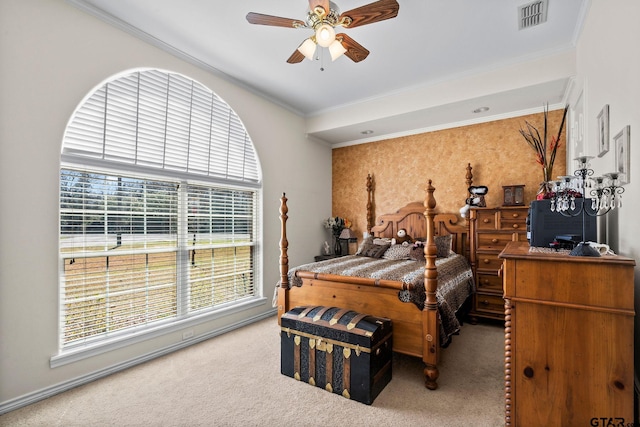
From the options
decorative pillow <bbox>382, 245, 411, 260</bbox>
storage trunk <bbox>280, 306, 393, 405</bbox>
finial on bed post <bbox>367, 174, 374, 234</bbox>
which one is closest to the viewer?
storage trunk <bbox>280, 306, 393, 405</bbox>

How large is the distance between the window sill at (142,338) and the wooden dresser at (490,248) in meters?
2.80

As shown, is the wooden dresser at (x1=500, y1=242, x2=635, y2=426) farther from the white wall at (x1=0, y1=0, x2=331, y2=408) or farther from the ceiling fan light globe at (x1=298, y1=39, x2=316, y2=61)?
the white wall at (x1=0, y1=0, x2=331, y2=408)

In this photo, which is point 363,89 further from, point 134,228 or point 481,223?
point 134,228

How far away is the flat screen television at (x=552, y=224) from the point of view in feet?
6.07

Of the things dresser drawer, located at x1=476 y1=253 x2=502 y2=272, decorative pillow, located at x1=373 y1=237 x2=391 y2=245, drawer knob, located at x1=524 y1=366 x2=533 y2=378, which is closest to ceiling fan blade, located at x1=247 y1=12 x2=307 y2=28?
drawer knob, located at x1=524 y1=366 x2=533 y2=378

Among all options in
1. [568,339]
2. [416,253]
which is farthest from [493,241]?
[568,339]

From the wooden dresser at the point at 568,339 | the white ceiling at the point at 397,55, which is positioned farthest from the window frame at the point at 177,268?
the wooden dresser at the point at 568,339

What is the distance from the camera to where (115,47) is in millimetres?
2594

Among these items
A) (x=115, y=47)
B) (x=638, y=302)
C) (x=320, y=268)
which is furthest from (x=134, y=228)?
(x=638, y=302)

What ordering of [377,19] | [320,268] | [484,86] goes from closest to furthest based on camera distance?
[377,19] → [320,268] → [484,86]

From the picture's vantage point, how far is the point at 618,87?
1761mm

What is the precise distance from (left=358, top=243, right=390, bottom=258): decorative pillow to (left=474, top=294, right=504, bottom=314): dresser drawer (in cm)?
125

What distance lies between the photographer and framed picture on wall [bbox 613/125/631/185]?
1596 millimetres

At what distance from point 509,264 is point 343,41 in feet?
6.43
